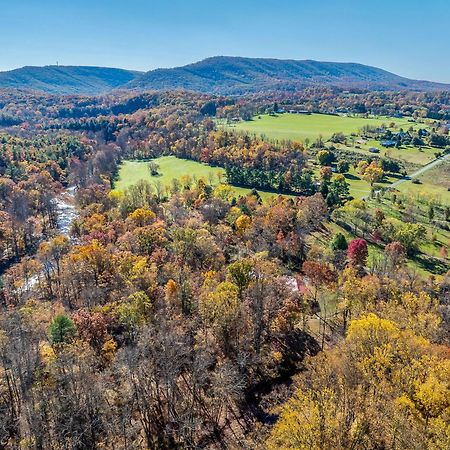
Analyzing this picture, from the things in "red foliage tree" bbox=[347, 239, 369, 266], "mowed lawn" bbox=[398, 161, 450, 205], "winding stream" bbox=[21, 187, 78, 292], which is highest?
"mowed lawn" bbox=[398, 161, 450, 205]

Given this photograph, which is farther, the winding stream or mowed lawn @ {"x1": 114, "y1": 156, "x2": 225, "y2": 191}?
mowed lawn @ {"x1": 114, "y1": 156, "x2": 225, "y2": 191}

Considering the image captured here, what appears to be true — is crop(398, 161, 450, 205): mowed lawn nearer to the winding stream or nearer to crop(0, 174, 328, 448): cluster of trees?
crop(0, 174, 328, 448): cluster of trees

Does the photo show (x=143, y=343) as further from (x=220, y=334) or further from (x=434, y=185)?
(x=434, y=185)

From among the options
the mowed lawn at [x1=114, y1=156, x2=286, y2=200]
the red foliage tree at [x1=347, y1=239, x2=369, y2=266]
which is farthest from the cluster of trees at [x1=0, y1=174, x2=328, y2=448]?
the mowed lawn at [x1=114, y1=156, x2=286, y2=200]

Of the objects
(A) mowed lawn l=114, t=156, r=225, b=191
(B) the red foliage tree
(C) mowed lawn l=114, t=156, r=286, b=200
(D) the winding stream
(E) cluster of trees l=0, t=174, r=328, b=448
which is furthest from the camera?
(A) mowed lawn l=114, t=156, r=225, b=191

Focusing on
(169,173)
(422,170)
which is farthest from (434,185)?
(169,173)

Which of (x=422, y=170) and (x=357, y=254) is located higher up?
(x=422, y=170)

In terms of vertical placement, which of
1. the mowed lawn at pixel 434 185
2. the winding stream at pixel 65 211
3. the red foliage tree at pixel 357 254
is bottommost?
the winding stream at pixel 65 211

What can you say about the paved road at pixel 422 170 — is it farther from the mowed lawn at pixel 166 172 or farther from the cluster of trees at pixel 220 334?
the mowed lawn at pixel 166 172

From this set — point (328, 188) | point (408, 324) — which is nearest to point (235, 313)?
point (408, 324)

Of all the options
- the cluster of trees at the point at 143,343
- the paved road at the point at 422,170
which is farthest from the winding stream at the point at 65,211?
the paved road at the point at 422,170
